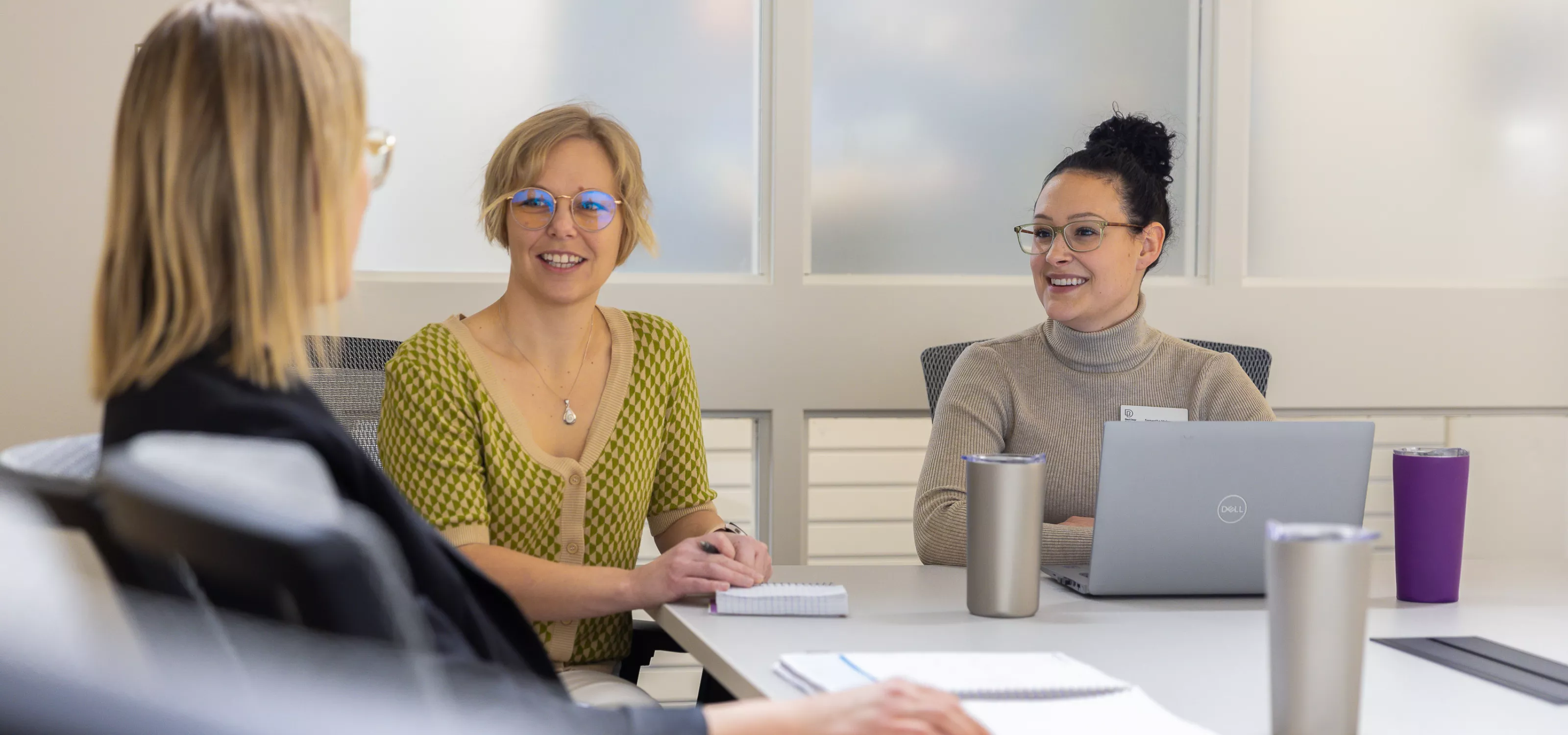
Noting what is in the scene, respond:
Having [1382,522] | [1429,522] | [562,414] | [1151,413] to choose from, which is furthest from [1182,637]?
[1382,522]

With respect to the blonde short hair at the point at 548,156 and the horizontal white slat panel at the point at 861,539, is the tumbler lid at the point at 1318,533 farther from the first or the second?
the horizontal white slat panel at the point at 861,539

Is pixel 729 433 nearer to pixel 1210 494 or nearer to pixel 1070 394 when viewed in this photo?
pixel 1070 394

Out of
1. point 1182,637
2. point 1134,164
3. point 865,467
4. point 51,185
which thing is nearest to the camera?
point 1182,637

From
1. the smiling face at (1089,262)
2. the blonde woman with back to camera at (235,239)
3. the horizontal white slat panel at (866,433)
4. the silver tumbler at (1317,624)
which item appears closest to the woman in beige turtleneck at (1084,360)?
the smiling face at (1089,262)

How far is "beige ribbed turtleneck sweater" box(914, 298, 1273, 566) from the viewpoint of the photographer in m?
2.07

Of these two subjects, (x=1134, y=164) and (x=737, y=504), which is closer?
(x=1134, y=164)

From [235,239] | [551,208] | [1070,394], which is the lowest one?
[1070,394]

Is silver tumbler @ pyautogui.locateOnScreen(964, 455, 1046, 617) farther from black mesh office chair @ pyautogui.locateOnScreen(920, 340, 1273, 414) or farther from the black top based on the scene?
black mesh office chair @ pyautogui.locateOnScreen(920, 340, 1273, 414)

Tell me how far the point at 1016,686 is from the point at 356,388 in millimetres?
1341

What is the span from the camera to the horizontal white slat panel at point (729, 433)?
9.48ft

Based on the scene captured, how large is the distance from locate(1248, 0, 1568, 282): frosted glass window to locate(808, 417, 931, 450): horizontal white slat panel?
36.4 inches

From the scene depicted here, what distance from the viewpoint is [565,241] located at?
6.16 feet

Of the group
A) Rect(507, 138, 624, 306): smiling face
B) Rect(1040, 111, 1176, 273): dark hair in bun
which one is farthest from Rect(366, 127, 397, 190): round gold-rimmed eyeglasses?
Rect(1040, 111, 1176, 273): dark hair in bun

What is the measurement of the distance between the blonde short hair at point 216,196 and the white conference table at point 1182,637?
1.75 feet
